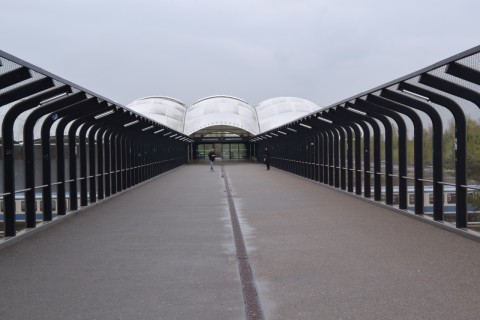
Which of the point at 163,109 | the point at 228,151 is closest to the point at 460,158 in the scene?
the point at 163,109

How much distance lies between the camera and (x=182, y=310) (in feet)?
13.7

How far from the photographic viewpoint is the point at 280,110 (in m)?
67.9

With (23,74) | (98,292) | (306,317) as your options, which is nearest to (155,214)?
(23,74)

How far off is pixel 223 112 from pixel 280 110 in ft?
29.1

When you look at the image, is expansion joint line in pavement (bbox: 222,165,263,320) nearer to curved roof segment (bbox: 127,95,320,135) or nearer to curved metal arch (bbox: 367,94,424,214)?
curved metal arch (bbox: 367,94,424,214)

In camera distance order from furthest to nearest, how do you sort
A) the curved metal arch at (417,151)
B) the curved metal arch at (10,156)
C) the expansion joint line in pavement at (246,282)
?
the curved metal arch at (417,151)
the curved metal arch at (10,156)
the expansion joint line in pavement at (246,282)

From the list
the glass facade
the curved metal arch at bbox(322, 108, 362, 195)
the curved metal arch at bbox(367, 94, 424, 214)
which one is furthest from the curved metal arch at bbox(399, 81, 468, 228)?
the glass facade

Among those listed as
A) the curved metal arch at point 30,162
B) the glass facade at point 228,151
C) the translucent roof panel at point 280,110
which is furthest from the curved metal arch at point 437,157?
the glass facade at point 228,151

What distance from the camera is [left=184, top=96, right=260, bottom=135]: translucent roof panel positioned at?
5859 cm

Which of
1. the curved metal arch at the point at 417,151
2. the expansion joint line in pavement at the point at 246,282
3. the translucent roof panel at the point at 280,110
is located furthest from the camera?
the translucent roof panel at the point at 280,110

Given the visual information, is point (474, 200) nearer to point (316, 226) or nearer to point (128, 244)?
point (316, 226)

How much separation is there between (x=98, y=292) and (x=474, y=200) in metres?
17.1

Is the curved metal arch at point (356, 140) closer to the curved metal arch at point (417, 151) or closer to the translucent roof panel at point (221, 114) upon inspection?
the curved metal arch at point (417, 151)

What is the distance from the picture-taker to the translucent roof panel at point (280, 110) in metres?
64.8
